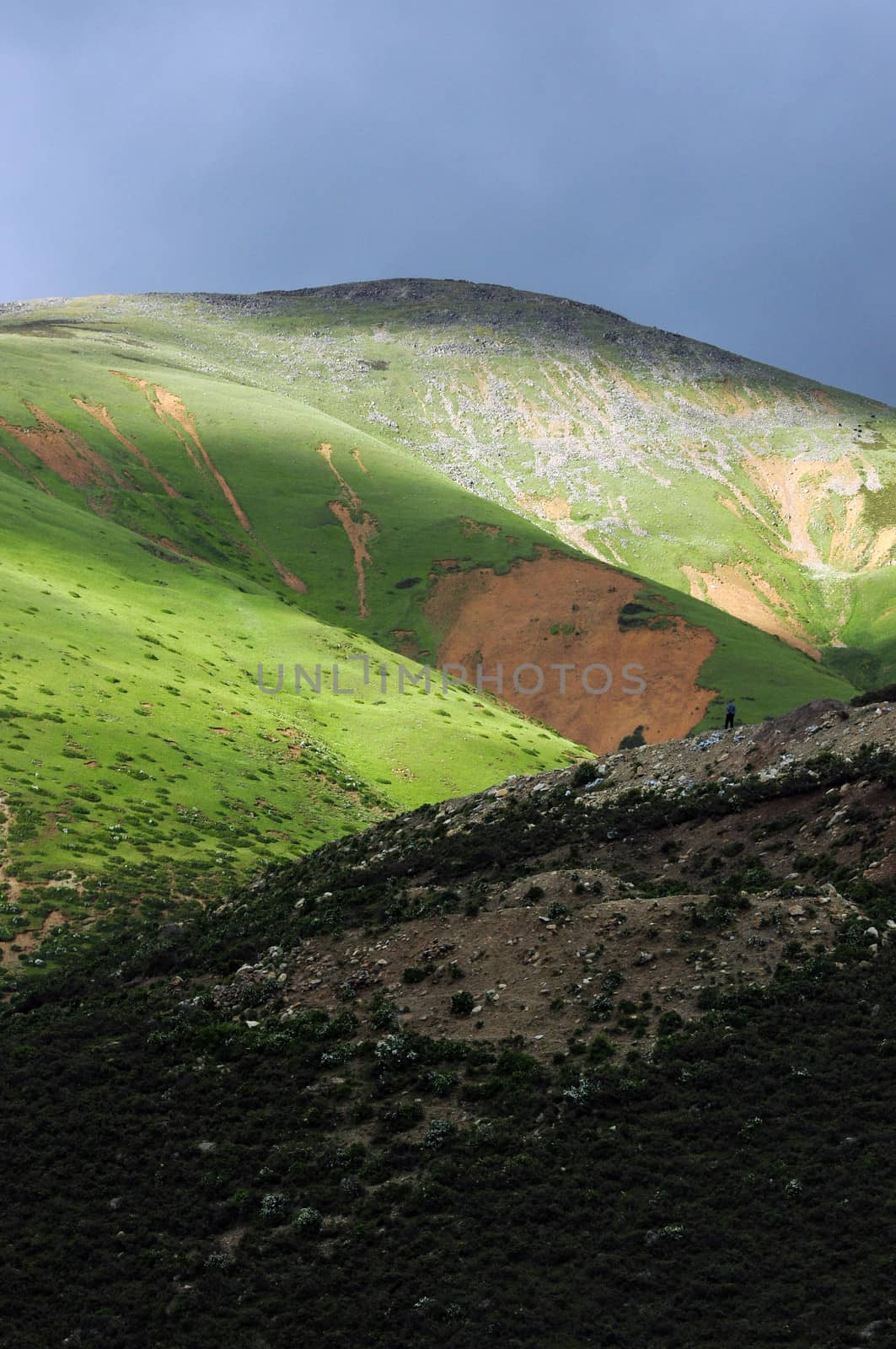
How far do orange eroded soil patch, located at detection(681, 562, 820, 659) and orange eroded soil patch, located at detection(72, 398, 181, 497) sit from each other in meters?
60.0

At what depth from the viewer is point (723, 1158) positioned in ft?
51.9

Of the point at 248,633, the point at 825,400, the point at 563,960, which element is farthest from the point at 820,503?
the point at 563,960

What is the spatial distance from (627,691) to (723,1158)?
7062cm

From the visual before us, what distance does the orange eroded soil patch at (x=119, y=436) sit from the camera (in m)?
110

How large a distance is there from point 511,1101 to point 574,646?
75013 millimetres

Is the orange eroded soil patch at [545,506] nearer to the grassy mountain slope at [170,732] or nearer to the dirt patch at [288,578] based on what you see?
the dirt patch at [288,578]

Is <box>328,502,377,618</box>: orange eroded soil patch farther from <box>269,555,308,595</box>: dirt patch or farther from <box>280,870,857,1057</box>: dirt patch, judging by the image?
<box>280,870,857,1057</box>: dirt patch

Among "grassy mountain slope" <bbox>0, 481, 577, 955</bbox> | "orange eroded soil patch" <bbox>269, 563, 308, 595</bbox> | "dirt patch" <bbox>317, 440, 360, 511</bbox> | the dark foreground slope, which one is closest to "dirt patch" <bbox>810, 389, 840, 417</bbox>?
"dirt patch" <bbox>317, 440, 360, 511</bbox>

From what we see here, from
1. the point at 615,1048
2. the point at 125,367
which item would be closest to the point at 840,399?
the point at 125,367

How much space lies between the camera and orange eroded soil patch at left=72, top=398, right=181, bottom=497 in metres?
110

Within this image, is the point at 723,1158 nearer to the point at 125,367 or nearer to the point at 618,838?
the point at 618,838

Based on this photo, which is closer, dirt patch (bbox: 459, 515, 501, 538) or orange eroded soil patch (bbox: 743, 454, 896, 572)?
dirt patch (bbox: 459, 515, 501, 538)

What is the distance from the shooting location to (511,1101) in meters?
17.8

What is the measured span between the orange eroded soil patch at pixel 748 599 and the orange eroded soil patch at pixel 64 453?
66353mm
